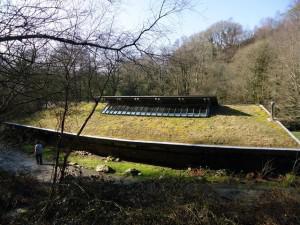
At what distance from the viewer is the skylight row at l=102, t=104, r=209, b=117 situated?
16.9 metres

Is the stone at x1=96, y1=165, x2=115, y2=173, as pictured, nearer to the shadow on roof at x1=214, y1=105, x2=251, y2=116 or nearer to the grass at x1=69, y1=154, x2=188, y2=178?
the grass at x1=69, y1=154, x2=188, y2=178

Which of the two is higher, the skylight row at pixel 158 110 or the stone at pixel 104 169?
the skylight row at pixel 158 110

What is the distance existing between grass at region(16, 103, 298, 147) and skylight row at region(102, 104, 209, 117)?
0.56 meters

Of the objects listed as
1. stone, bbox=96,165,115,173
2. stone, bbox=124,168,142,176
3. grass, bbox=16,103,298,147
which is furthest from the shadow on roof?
stone, bbox=96,165,115,173

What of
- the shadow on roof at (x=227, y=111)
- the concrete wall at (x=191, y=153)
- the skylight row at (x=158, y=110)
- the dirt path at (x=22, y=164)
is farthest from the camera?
the skylight row at (x=158, y=110)

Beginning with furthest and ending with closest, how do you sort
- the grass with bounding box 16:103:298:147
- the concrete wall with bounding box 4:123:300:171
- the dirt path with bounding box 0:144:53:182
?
the grass with bounding box 16:103:298:147
the dirt path with bounding box 0:144:53:182
the concrete wall with bounding box 4:123:300:171

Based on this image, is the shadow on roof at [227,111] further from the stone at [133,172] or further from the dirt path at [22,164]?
the dirt path at [22,164]

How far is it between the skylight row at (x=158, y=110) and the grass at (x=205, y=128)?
0.56 m

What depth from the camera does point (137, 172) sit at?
1311cm

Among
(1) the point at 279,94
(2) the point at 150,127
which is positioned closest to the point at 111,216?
(2) the point at 150,127

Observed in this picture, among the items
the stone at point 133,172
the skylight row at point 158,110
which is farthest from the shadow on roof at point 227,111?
the stone at point 133,172

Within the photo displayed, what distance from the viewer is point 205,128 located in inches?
579

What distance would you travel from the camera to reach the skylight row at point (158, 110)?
1691 centimetres

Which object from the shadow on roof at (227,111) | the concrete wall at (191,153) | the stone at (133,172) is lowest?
the stone at (133,172)
